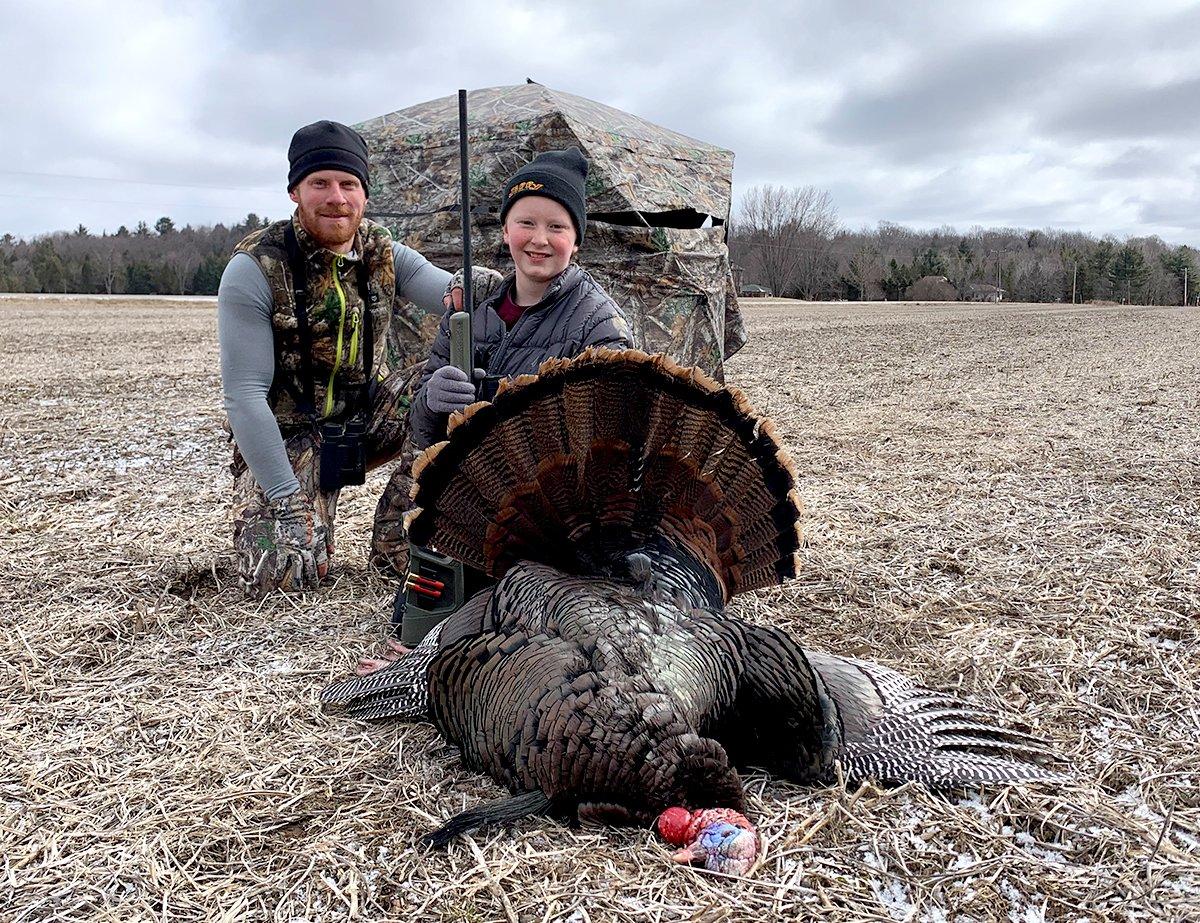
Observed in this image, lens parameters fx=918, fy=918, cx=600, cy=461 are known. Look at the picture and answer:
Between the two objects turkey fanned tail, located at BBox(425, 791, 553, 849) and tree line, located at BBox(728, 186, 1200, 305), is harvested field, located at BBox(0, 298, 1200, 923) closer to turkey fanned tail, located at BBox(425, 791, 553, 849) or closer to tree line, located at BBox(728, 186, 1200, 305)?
turkey fanned tail, located at BBox(425, 791, 553, 849)

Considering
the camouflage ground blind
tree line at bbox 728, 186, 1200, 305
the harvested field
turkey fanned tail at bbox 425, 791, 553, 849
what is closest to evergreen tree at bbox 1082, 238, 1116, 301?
tree line at bbox 728, 186, 1200, 305

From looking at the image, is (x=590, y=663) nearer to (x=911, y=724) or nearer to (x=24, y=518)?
(x=911, y=724)

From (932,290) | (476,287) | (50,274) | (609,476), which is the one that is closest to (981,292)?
(932,290)

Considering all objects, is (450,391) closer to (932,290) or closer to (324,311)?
(324,311)

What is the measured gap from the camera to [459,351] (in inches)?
126

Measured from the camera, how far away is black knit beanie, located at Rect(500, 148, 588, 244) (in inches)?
126

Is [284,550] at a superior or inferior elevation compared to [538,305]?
inferior

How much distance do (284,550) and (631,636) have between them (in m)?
2.21

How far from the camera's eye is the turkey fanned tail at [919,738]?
252 cm

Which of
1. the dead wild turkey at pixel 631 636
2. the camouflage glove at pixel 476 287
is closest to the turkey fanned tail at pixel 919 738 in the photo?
the dead wild turkey at pixel 631 636

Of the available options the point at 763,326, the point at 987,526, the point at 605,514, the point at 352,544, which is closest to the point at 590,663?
the point at 605,514

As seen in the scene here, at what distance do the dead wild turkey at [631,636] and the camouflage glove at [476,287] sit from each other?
1146 millimetres

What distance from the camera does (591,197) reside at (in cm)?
620

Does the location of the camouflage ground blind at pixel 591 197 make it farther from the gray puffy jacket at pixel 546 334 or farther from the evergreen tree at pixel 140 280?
the evergreen tree at pixel 140 280
